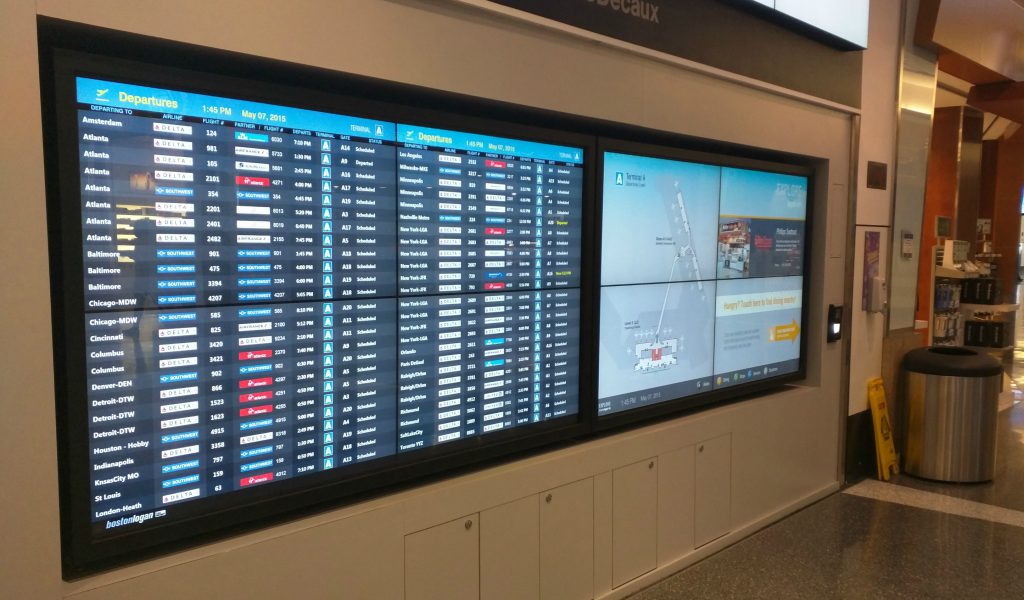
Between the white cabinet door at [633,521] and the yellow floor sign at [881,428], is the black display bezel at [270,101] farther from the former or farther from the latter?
the yellow floor sign at [881,428]

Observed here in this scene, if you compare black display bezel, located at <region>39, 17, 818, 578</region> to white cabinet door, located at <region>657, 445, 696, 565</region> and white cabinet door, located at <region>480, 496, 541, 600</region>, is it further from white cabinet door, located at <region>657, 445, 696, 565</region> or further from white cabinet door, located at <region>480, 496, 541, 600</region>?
white cabinet door, located at <region>657, 445, 696, 565</region>

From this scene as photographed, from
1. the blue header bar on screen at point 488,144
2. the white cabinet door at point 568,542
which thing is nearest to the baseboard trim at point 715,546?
the white cabinet door at point 568,542

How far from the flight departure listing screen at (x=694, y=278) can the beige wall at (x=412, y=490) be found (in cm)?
20

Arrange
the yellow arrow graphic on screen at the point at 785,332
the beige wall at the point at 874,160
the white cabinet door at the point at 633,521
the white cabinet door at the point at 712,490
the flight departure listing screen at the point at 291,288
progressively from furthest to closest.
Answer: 1. the beige wall at the point at 874,160
2. the yellow arrow graphic on screen at the point at 785,332
3. the white cabinet door at the point at 712,490
4. the white cabinet door at the point at 633,521
5. the flight departure listing screen at the point at 291,288

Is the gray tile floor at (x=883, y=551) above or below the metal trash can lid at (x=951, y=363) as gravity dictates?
below

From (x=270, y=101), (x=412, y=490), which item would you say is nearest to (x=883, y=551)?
(x=412, y=490)

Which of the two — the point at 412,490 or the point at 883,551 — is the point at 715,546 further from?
the point at 412,490

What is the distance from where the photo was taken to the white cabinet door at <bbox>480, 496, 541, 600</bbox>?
8.22 feet

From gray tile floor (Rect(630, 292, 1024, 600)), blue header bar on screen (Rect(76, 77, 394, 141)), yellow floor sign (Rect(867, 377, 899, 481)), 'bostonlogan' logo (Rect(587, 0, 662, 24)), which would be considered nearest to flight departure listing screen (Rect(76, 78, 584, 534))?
blue header bar on screen (Rect(76, 77, 394, 141))

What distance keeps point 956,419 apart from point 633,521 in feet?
9.49

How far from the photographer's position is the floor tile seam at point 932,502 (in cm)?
402

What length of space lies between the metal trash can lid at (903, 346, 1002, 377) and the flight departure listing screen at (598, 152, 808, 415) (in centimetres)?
127

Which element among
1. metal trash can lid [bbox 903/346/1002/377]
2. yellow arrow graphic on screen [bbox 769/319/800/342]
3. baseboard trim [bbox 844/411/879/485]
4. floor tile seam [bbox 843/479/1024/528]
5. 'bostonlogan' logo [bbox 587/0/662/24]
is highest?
'bostonlogan' logo [bbox 587/0/662/24]

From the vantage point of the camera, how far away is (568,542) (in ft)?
9.17
